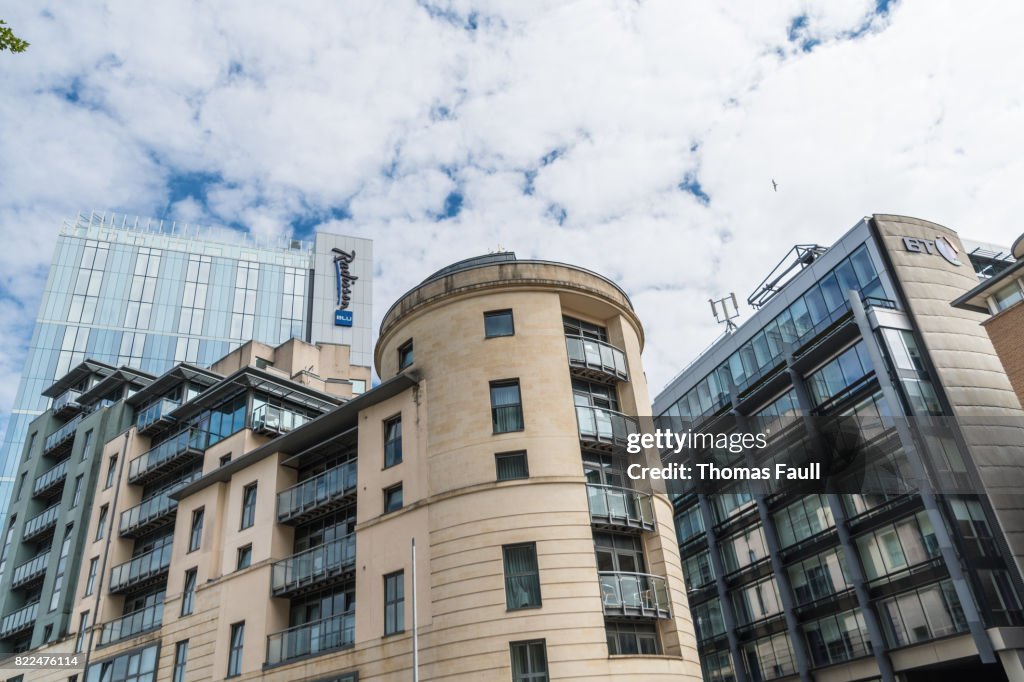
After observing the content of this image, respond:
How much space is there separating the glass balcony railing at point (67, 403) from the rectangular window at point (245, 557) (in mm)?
27290

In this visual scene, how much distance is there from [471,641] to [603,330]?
14.9 m

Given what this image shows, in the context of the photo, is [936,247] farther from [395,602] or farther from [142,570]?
[142,570]

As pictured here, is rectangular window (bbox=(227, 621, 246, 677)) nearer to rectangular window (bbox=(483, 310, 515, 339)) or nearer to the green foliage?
rectangular window (bbox=(483, 310, 515, 339))

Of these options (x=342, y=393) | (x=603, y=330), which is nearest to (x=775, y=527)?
(x=603, y=330)

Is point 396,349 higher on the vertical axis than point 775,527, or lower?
higher

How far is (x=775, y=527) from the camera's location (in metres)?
48.1

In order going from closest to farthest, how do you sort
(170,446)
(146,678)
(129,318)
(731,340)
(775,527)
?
(146,678) → (170,446) → (775,527) → (731,340) → (129,318)

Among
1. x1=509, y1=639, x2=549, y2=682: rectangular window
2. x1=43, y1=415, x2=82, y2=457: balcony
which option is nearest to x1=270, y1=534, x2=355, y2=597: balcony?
x1=509, y1=639, x2=549, y2=682: rectangular window

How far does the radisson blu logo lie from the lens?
107750mm

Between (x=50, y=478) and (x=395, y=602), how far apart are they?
122 ft

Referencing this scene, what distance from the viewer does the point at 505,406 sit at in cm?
2981

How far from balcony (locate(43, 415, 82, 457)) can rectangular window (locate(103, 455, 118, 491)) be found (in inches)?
266

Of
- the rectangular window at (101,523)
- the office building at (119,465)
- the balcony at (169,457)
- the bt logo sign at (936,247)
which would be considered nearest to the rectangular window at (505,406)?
the office building at (119,465)

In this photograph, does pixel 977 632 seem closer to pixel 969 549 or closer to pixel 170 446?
pixel 969 549
